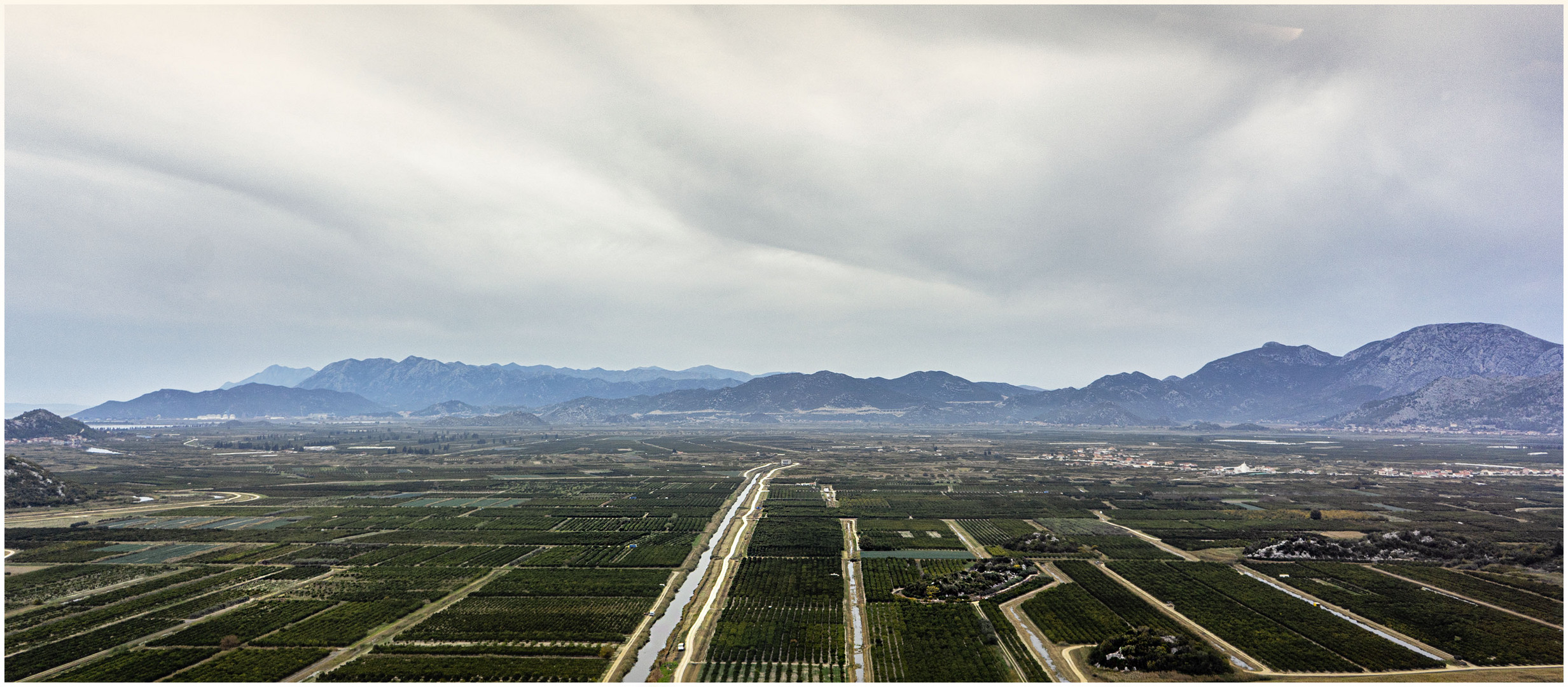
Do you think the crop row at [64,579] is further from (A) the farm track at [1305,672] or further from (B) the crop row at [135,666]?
(A) the farm track at [1305,672]

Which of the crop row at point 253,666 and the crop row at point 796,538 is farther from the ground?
the crop row at point 796,538

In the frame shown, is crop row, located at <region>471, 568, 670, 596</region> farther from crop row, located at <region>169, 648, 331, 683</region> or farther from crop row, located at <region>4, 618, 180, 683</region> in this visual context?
crop row, located at <region>4, 618, 180, 683</region>

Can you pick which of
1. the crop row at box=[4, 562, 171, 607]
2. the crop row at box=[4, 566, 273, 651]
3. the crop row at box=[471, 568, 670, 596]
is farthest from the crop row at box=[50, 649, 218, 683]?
the crop row at box=[4, 562, 171, 607]

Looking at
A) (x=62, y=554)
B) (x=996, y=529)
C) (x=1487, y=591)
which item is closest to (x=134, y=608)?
(x=62, y=554)

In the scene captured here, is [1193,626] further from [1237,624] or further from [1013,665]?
[1013,665]

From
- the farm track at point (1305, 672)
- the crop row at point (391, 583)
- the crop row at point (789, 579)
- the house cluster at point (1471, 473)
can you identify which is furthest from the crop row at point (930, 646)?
the house cluster at point (1471, 473)
